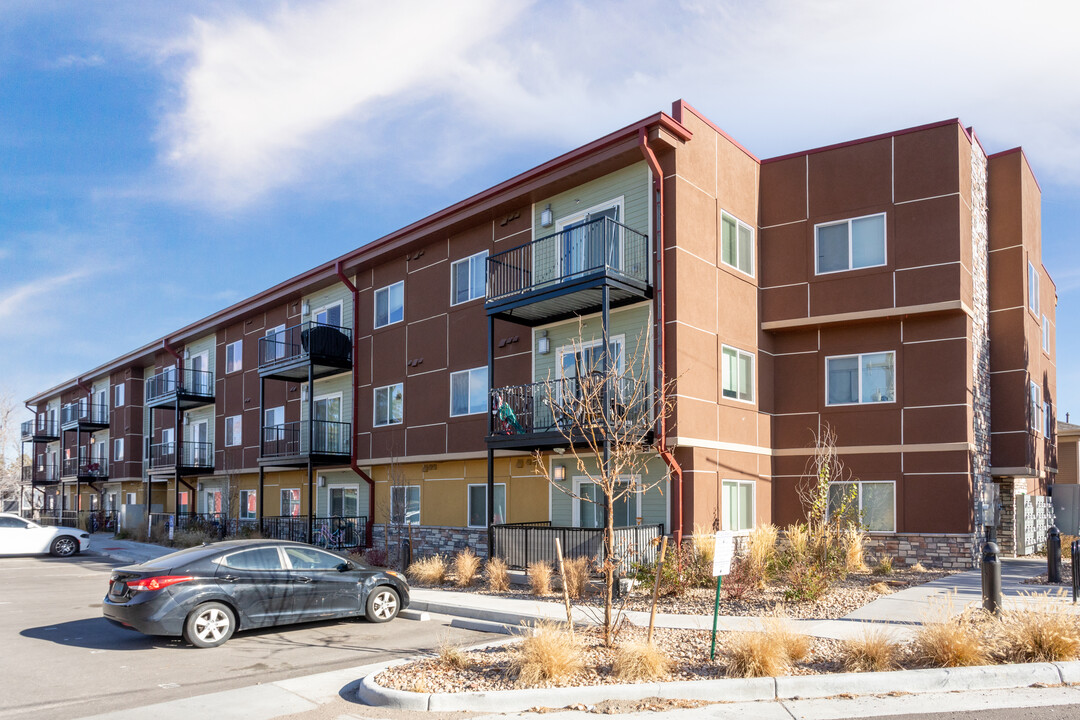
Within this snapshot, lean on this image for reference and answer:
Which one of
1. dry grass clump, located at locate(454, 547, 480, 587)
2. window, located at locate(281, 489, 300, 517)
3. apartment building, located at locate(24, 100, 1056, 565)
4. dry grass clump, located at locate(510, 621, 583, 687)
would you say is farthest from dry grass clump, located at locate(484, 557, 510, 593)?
window, located at locate(281, 489, 300, 517)

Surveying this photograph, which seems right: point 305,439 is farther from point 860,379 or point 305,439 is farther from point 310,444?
point 860,379

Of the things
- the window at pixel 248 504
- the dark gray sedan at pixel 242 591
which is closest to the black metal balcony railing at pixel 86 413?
the window at pixel 248 504

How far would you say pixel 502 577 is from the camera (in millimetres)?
15680

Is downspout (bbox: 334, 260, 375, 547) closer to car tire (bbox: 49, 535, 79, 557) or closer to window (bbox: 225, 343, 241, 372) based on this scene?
window (bbox: 225, 343, 241, 372)

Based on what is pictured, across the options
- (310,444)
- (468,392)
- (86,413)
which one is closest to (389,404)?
(310,444)

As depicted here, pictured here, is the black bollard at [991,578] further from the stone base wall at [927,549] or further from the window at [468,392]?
the window at [468,392]

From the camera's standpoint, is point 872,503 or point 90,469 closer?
point 872,503

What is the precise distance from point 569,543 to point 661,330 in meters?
4.58

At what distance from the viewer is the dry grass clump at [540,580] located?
1477 centimetres

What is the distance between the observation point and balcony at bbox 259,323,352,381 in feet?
83.9

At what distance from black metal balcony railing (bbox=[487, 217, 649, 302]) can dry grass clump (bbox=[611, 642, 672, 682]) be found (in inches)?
348

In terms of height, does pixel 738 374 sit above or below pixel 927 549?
above

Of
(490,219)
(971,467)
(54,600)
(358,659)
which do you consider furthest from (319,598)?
(971,467)

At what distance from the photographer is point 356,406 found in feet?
84.8
